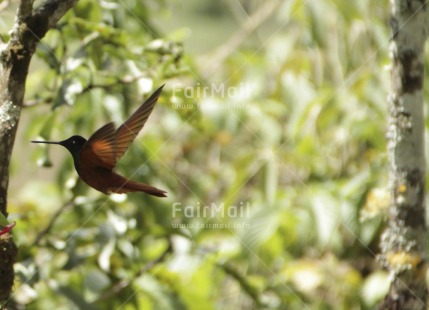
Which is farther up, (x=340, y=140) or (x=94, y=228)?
(x=340, y=140)

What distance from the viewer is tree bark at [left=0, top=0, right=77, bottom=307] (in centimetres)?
120

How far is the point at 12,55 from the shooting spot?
123 centimetres

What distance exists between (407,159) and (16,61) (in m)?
0.81

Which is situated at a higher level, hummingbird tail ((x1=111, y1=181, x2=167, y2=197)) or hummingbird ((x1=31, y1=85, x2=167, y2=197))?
hummingbird ((x1=31, y1=85, x2=167, y2=197))

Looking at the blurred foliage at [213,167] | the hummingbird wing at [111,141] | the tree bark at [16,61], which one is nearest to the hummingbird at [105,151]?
the hummingbird wing at [111,141]

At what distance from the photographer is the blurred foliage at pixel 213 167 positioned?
211cm

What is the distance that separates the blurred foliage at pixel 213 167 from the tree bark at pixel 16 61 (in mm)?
551

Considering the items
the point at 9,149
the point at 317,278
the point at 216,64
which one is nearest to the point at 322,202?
the point at 317,278

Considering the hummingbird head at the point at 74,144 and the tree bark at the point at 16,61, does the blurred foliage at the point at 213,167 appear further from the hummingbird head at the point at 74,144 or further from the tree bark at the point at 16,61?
the hummingbird head at the point at 74,144

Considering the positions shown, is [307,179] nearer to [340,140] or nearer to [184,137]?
[340,140]

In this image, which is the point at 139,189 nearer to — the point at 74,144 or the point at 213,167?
the point at 74,144

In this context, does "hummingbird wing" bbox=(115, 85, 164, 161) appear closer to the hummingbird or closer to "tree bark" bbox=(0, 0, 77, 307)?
the hummingbird

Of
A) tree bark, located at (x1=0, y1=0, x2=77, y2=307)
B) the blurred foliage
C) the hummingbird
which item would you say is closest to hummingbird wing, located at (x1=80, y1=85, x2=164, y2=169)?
the hummingbird

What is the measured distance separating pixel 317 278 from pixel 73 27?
5.29 ft
